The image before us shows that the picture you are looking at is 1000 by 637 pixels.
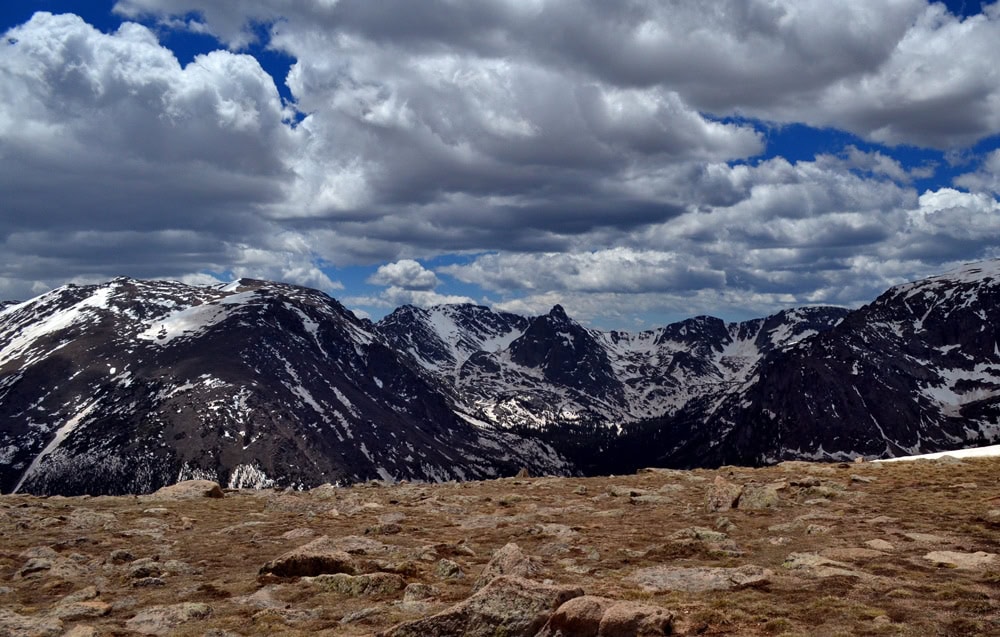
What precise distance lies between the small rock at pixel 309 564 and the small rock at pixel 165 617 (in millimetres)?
3825

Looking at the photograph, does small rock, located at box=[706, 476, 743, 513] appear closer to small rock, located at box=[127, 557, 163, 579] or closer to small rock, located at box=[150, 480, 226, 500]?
small rock, located at box=[127, 557, 163, 579]

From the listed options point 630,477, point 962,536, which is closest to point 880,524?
point 962,536

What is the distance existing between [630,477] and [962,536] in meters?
29.7

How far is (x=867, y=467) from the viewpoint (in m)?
54.5

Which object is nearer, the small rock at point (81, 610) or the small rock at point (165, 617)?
the small rock at point (165, 617)

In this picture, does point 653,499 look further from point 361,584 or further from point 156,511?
point 156,511

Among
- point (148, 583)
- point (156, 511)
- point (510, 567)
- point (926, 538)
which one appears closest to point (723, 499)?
point (926, 538)

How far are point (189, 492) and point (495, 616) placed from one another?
41.5 metres

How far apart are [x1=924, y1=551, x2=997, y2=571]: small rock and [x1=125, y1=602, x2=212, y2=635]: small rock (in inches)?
959

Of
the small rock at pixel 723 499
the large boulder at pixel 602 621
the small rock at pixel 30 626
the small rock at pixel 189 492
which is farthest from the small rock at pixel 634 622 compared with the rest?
the small rock at pixel 189 492

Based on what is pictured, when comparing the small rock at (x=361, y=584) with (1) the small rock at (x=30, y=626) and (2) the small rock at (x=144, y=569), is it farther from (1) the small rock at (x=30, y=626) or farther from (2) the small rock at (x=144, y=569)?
(1) the small rock at (x=30, y=626)

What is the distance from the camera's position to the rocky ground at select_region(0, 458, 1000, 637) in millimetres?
16781

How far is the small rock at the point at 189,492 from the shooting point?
48247mm

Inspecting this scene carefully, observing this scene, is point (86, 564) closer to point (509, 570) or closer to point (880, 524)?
point (509, 570)
